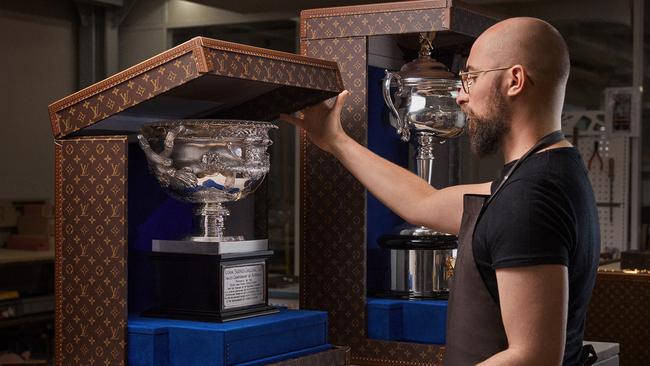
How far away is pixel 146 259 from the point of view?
2400 millimetres

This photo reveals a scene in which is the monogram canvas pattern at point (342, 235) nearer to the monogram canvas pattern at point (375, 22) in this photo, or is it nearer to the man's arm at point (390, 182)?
the monogram canvas pattern at point (375, 22)

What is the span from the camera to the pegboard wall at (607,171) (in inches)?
280

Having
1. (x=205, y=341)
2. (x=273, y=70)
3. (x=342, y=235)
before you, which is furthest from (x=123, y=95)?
(x=342, y=235)

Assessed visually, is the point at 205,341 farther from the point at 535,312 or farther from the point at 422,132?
the point at 422,132

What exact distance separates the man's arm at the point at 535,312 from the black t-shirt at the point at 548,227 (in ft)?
0.07

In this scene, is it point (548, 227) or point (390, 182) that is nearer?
point (548, 227)

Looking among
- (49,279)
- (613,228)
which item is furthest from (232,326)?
(49,279)

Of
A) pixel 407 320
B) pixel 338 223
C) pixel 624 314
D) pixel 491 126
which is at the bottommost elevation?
pixel 624 314

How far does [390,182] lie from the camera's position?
2.35m

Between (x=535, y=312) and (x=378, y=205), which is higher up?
(x=378, y=205)

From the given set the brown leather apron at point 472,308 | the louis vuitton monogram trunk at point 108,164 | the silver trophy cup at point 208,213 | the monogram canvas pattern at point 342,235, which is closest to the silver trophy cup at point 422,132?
the monogram canvas pattern at point 342,235

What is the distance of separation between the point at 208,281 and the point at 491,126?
2.63ft

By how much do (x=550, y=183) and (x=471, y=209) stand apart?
224 millimetres

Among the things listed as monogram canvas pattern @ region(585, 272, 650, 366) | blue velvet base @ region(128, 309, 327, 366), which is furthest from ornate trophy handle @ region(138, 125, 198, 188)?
monogram canvas pattern @ region(585, 272, 650, 366)
